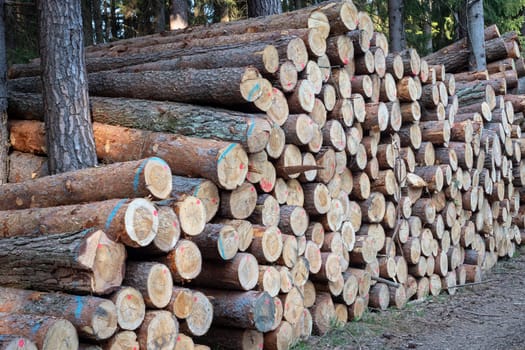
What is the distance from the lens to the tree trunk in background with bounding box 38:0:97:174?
580 centimetres

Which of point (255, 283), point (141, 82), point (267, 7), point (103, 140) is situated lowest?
point (255, 283)

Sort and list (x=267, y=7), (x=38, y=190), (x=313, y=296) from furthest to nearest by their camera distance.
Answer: (x=267, y=7)
(x=313, y=296)
(x=38, y=190)

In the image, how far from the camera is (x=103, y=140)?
588cm

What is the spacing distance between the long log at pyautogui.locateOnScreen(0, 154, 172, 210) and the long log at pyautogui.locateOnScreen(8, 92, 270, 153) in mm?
960

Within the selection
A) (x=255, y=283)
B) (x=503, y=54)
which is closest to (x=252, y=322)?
(x=255, y=283)

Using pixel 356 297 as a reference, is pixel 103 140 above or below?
above

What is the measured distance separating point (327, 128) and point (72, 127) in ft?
8.13

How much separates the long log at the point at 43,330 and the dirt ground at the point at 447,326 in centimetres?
258

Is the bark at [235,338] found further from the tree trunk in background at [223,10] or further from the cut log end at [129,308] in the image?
the tree trunk in background at [223,10]

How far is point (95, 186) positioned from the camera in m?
4.53

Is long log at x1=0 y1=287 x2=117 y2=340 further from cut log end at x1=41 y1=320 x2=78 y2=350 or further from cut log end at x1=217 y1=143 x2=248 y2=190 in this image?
cut log end at x1=217 y1=143 x2=248 y2=190

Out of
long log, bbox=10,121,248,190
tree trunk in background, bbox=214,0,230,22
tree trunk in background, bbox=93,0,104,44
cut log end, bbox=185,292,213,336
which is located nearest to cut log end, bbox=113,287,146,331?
cut log end, bbox=185,292,213,336

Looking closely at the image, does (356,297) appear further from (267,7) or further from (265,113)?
(267,7)

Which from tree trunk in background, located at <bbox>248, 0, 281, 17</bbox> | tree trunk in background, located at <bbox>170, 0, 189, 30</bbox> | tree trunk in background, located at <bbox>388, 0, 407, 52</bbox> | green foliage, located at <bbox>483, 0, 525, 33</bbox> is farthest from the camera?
green foliage, located at <bbox>483, 0, 525, 33</bbox>
